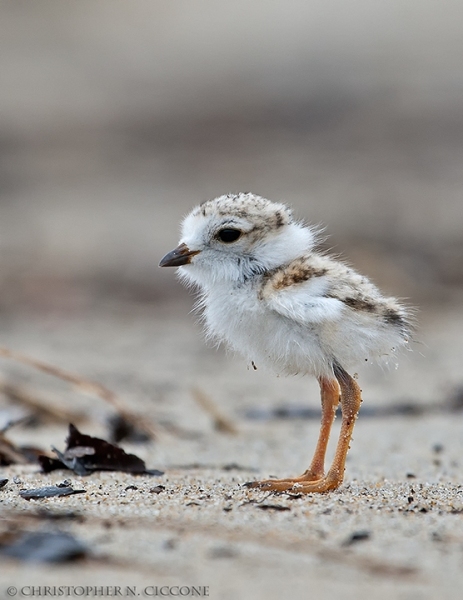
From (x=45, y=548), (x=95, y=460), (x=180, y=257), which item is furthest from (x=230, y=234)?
(x=45, y=548)

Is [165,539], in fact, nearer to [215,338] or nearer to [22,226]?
[215,338]

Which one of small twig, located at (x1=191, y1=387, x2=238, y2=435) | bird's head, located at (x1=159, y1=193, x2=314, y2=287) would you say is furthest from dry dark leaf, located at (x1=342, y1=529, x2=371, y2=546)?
small twig, located at (x1=191, y1=387, x2=238, y2=435)

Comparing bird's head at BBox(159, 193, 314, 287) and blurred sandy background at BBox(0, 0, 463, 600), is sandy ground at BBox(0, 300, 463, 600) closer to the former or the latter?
blurred sandy background at BBox(0, 0, 463, 600)

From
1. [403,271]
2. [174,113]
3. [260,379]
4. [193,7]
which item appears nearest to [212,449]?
[260,379]

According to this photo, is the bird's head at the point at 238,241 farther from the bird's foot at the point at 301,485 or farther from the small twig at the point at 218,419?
the small twig at the point at 218,419

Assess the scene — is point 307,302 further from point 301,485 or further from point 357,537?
point 357,537

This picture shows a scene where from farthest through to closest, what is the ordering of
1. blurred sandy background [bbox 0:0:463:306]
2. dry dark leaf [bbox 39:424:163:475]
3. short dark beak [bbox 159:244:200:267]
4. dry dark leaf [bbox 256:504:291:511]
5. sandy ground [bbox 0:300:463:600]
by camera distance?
1. blurred sandy background [bbox 0:0:463:306]
2. dry dark leaf [bbox 39:424:163:475]
3. short dark beak [bbox 159:244:200:267]
4. dry dark leaf [bbox 256:504:291:511]
5. sandy ground [bbox 0:300:463:600]
